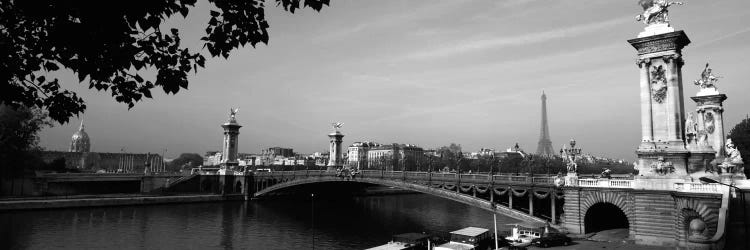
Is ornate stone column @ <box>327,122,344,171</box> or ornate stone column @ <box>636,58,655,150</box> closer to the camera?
ornate stone column @ <box>636,58,655,150</box>

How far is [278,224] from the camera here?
5525cm

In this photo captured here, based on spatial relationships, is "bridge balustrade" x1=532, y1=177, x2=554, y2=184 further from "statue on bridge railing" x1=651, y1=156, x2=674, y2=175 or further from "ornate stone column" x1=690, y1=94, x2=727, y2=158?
"ornate stone column" x1=690, y1=94, x2=727, y2=158

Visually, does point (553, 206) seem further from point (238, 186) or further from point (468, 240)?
point (238, 186)

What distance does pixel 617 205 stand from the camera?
104 feet

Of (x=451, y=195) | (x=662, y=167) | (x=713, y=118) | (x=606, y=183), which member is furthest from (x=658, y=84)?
(x=451, y=195)

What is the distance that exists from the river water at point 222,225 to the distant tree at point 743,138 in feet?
99.8

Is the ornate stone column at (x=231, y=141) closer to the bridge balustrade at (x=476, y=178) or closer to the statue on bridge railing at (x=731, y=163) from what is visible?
the bridge balustrade at (x=476, y=178)

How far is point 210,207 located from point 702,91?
2491 inches

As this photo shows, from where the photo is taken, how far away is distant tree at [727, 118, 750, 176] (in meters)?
58.6

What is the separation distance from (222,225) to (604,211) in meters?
38.4

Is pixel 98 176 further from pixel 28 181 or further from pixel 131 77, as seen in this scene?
pixel 131 77

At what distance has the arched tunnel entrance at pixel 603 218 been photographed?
3441cm

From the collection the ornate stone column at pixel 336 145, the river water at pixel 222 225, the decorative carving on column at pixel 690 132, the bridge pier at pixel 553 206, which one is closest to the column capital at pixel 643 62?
the decorative carving on column at pixel 690 132

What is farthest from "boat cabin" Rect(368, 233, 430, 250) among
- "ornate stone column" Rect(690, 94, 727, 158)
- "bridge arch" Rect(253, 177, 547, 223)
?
"ornate stone column" Rect(690, 94, 727, 158)
